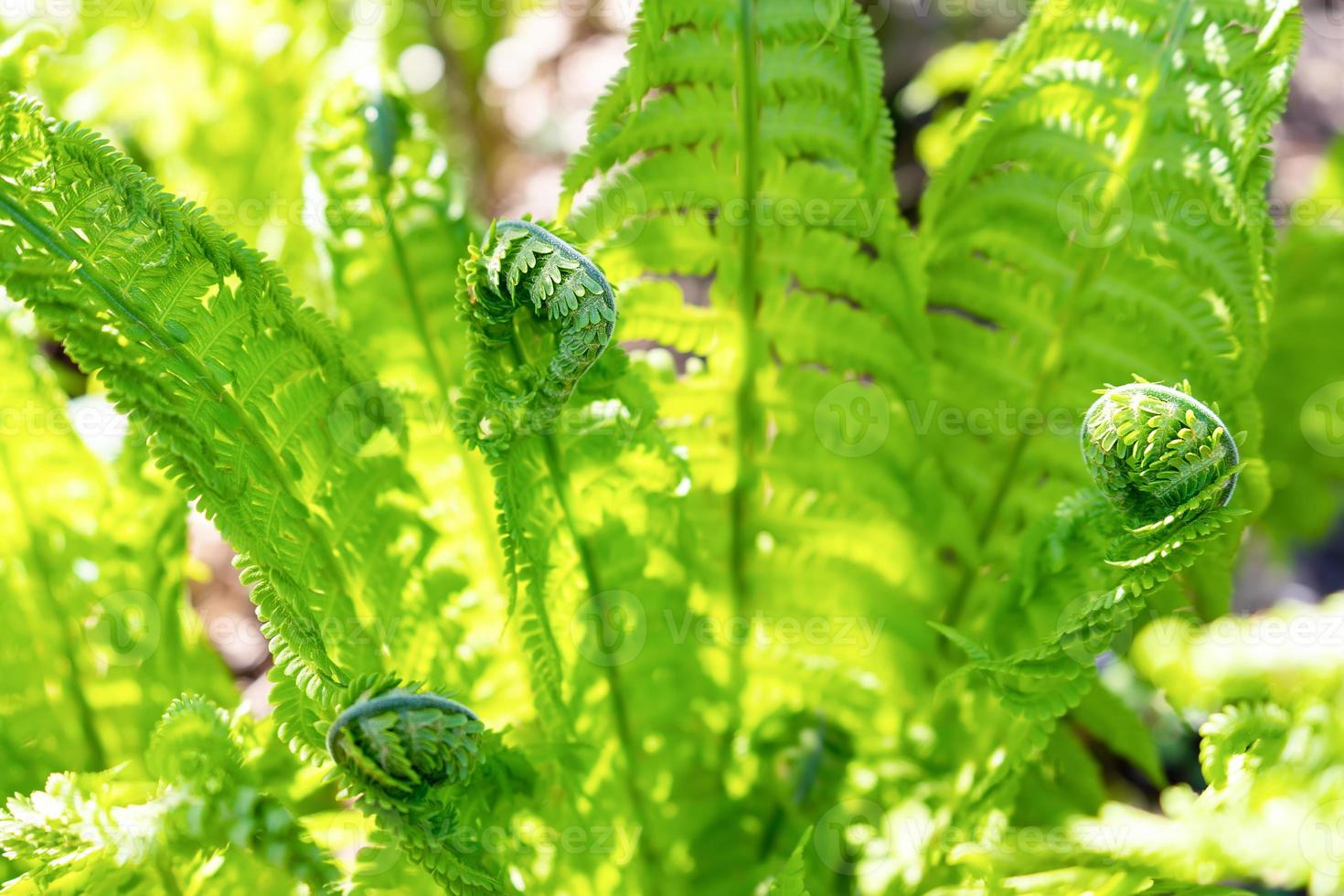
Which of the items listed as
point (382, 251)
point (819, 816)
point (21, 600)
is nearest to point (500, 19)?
point (382, 251)

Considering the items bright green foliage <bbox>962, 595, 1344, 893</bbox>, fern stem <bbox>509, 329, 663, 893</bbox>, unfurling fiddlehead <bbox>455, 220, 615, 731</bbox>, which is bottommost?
bright green foliage <bbox>962, 595, 1344, 893</bbox>

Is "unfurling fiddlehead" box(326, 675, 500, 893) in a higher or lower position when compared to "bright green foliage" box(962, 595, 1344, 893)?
higher

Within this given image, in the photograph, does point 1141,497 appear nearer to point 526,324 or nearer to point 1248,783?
point 1248,783

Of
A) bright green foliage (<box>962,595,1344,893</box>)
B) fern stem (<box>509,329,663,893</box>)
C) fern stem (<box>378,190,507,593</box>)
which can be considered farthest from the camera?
fern stem (<box>378,190,507,593</box>)

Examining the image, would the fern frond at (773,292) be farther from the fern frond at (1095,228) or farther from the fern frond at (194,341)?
the fern frond at (194,341)

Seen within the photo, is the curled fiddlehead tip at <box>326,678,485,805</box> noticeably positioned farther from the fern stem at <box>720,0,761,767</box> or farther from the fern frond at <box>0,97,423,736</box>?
the fern stem at <box>720,0,761,767</box>

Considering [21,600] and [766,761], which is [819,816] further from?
[21,600]

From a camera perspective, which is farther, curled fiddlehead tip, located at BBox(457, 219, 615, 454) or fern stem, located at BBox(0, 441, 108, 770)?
fern stem, located at BBox(0, 441, 108, 770)

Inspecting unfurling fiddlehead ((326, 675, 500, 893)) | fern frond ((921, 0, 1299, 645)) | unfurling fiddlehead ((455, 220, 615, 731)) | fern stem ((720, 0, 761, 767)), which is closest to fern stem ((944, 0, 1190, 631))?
fern frond ((921, 0, 1299, 645))
